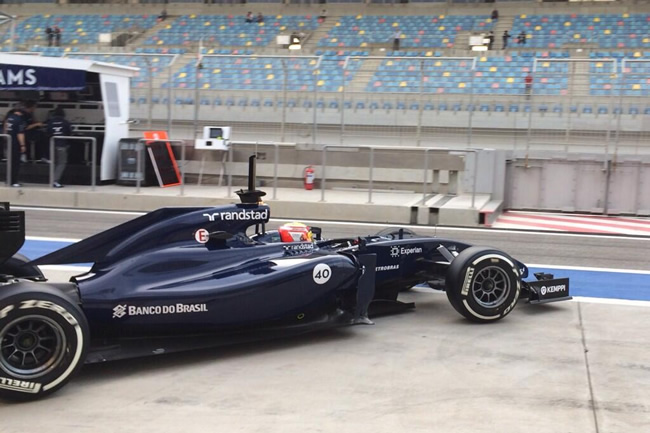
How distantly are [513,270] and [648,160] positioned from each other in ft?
35.0

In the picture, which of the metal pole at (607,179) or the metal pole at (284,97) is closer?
the metal pole at (607,179)

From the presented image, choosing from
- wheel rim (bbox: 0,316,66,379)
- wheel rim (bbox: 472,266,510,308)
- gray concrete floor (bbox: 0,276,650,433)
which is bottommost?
gray concrete floor (bbox: 0,276,650,433)

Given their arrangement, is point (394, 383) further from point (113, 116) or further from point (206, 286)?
point (113, 116)

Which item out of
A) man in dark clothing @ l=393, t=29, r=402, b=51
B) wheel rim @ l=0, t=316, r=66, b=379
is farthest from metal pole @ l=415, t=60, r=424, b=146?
man in dark clothing @ l=393, t=29, r=402, b=51

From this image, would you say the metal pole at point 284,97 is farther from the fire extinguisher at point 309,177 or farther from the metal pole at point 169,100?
the metal pole at point 169,100

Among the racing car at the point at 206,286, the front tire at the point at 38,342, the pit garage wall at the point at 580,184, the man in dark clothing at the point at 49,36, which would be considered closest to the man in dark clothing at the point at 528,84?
the pit garage wall at the point at 580,184

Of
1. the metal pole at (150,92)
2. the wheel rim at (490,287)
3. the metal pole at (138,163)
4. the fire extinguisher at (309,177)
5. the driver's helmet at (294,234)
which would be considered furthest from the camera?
the metal pole at (150,92)

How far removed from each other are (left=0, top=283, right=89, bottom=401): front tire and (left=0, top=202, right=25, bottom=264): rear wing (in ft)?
1.39

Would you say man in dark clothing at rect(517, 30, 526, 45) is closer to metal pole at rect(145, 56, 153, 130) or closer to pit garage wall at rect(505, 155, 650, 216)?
pit garage wall at rect(505, 155, 650, 216)

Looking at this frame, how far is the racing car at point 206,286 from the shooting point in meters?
4.44

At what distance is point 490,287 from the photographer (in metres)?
6.35

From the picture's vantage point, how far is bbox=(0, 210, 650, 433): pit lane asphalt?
4242mm

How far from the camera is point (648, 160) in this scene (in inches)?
603

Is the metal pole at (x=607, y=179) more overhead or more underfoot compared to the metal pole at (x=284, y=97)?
more underfoot
